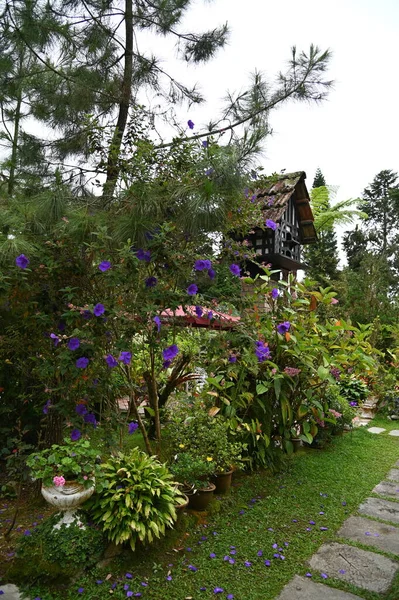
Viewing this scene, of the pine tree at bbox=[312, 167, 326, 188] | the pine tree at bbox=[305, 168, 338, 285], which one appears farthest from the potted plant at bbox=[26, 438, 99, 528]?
the pine tree at bbox=[312, 167, 326, 188]

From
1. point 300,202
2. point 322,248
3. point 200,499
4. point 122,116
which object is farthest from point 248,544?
point 322,248

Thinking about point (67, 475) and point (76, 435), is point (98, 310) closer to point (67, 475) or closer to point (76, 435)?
point (76, 435)

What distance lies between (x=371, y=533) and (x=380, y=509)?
18.8 inches

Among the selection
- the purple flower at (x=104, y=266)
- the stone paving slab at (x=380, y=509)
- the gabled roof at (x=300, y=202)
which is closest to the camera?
the purple flower at (x=104, y=266)

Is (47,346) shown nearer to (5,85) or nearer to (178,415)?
(178,415)

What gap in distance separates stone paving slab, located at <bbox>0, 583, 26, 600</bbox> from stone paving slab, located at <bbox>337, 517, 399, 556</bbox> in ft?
6.35

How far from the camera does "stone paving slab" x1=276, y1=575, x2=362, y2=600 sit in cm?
209

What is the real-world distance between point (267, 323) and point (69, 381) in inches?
72.3

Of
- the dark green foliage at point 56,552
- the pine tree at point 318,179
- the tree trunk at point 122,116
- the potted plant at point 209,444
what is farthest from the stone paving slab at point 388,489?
the pine tree at point 318,179

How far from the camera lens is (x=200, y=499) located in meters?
2.88

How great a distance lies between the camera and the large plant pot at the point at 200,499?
2.87 m

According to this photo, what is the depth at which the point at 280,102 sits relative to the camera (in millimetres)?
3746

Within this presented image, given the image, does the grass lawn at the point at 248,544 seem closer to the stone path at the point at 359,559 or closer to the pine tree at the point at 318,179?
the stone path at the point at 359,559

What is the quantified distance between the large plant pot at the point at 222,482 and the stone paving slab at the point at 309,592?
1.01 m
